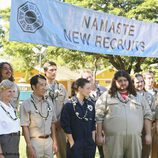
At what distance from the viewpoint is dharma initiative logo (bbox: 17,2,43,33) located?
5.04 m

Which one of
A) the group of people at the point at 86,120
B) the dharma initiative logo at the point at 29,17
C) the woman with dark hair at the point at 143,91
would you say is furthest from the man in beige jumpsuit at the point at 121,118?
the dharma initiative logo at the point at 29,17

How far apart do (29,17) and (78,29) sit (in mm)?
1047

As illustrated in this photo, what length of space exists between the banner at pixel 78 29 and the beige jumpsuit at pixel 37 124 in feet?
2.77

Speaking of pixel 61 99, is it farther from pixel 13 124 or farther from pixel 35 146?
pixel 13 124

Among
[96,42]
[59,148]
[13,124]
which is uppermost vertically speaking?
[96,42]

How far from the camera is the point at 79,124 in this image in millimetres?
5102

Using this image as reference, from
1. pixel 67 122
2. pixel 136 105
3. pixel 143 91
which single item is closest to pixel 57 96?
pixel 67 122

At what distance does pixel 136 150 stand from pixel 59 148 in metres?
1.37

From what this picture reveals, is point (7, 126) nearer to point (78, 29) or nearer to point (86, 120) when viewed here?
point (86, 120)

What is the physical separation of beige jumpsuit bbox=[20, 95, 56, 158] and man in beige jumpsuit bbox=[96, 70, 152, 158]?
2.36 ft

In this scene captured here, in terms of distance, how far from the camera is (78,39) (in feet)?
19.8

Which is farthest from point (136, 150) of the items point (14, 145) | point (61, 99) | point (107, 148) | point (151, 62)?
point (151, 62)

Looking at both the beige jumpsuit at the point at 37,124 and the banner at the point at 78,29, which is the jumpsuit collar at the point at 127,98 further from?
the banner at the point at 78,29

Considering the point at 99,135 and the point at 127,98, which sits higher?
the point at 127,98
